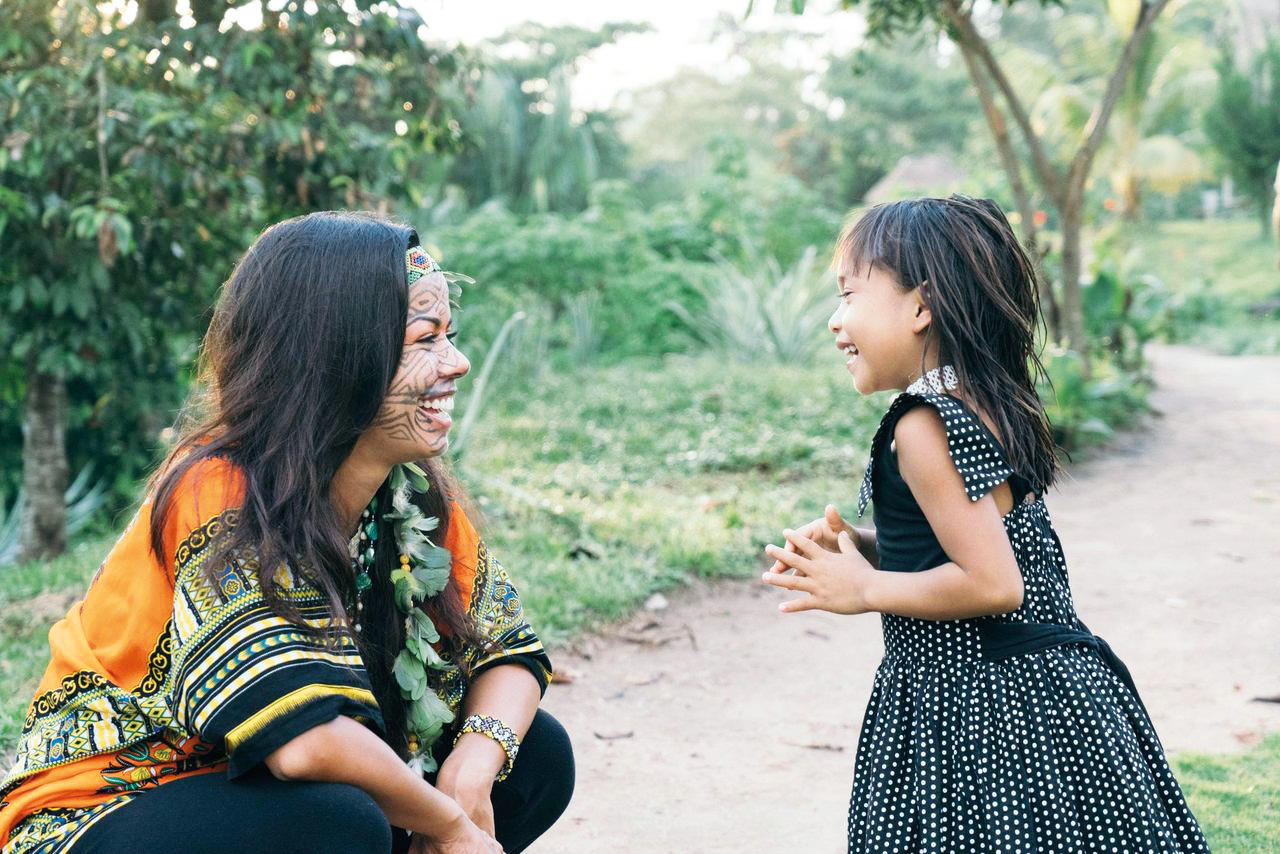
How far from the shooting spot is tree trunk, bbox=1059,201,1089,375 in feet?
25.1

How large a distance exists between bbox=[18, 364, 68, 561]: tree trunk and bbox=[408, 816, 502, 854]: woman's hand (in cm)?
382

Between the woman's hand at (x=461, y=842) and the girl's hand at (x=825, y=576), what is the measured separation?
58 cm

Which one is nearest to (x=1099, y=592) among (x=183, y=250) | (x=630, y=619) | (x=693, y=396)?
(x=630, y=619)

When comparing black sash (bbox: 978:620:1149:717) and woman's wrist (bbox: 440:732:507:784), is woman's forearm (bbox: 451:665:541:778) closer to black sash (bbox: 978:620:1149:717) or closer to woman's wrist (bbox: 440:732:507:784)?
woman's wrist (bbox: 440:732:507:784)

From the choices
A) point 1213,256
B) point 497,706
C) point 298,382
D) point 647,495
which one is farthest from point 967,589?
point 1213,256

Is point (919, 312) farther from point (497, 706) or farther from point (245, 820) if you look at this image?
point (245, 820)

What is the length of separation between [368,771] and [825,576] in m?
0.76

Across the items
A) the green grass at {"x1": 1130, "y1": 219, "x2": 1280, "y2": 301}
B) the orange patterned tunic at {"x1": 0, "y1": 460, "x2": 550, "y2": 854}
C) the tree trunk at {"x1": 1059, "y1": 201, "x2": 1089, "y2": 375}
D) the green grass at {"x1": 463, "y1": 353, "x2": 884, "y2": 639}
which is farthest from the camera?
the green grass at {"x1": 1130, "y1": 219, "x2": 1280, "y2": 301}

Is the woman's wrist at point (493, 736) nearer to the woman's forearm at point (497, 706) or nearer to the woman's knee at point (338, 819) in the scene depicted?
the woman's forearm at point (497, 706)

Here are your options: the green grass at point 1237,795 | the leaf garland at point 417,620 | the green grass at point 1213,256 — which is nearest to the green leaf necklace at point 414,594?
the leaf garland at point 417,620

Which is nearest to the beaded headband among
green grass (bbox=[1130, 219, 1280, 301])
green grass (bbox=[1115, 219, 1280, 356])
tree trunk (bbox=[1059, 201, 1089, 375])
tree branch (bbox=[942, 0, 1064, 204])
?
tree branch (bbox=[942, 0, 1064, 204])

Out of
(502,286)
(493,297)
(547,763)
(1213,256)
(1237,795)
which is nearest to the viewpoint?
(547,763)

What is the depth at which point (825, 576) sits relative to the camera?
1.95 meters

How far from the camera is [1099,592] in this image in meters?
4.91
